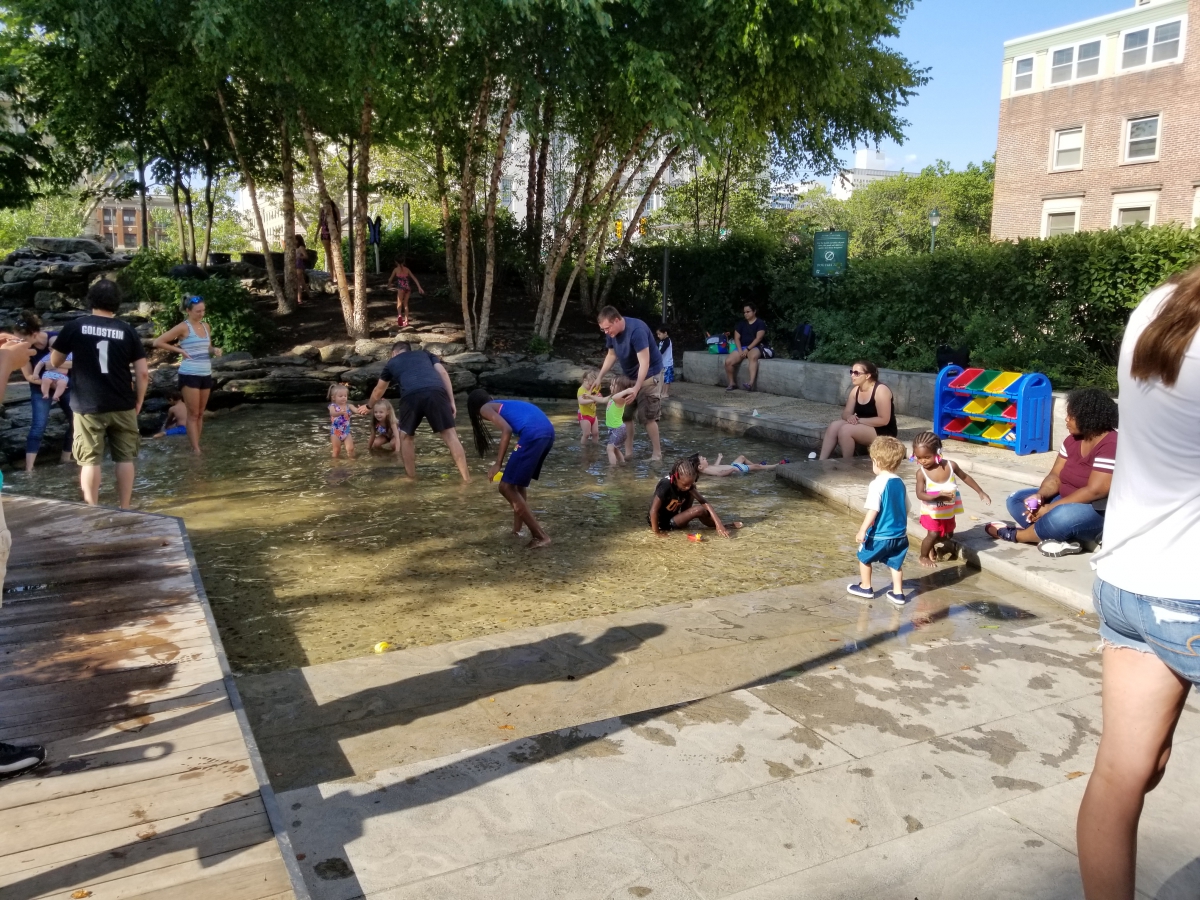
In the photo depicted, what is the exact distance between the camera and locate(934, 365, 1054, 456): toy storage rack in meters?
10.1

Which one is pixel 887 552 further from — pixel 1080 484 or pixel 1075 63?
pixel 1075 63

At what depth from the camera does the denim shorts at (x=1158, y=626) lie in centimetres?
214

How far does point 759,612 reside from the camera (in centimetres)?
605

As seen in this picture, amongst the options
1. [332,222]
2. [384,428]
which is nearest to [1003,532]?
[384,428]

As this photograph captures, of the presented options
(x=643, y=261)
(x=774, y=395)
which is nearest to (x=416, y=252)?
(x=643, y=261)

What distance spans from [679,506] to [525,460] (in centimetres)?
144

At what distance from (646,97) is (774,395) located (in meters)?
5.61

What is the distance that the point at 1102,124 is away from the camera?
33.1m

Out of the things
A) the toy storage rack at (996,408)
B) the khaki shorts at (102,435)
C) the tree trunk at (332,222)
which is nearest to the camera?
the khaki shorts at (102,435)

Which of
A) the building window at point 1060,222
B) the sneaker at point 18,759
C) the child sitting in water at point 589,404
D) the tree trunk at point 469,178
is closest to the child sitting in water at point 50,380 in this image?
the child sitting in water at point 589,404

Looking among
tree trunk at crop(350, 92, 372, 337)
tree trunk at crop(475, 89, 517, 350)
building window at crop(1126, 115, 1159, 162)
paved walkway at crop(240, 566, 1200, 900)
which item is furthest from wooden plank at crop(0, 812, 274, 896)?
building window at crop(1126, 115, 1159, 162)

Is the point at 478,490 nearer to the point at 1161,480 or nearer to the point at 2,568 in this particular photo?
the point at 2,568

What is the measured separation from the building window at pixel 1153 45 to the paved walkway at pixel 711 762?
32.9 meters

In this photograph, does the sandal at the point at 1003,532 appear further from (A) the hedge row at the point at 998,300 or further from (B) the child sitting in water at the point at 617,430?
(B) the child sitting in water at the point at 617,430
